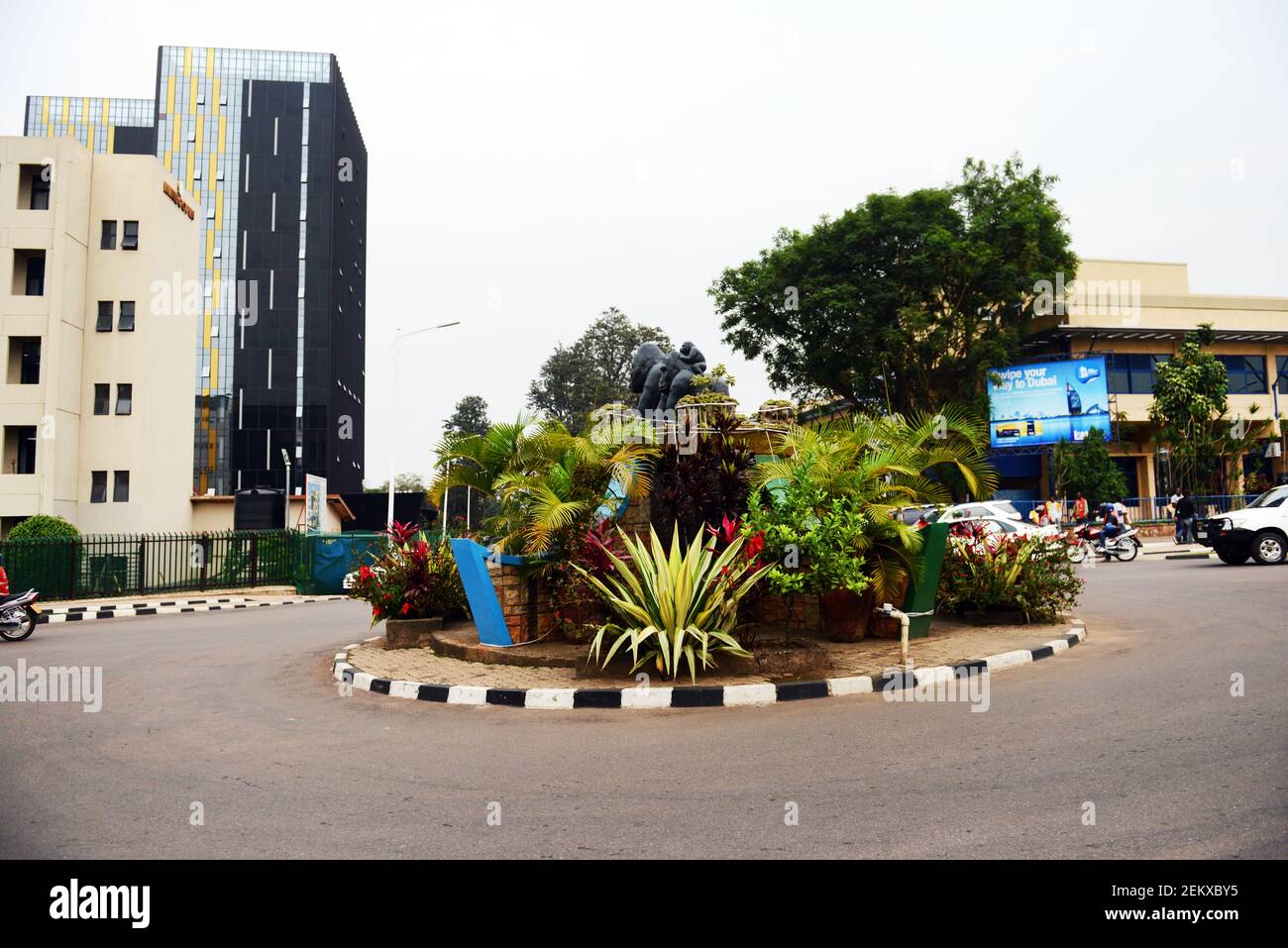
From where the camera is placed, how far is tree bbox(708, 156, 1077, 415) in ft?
105

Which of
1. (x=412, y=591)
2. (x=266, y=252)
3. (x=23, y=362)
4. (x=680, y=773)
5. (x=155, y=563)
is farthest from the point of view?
(x=266, y=252)

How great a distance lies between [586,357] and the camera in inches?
2044

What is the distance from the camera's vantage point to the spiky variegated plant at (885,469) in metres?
9.20

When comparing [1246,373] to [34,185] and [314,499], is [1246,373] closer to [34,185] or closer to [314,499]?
[314,499]

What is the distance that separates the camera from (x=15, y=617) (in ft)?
44.8

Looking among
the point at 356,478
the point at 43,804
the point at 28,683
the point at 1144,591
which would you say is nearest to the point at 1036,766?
the point at 43,804

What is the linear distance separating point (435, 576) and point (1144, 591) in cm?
1186

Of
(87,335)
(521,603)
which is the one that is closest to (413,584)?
(521,603)

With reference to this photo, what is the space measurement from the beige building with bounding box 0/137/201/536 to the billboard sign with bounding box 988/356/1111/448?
34.4 meters

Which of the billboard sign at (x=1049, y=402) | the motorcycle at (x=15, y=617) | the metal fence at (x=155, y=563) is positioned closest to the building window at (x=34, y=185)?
the metal fence at (x=155, y=563)

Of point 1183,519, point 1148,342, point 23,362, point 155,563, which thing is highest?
point 1148,342

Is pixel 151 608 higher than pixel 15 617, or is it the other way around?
pixel 15 617

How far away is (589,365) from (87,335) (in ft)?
87.1
